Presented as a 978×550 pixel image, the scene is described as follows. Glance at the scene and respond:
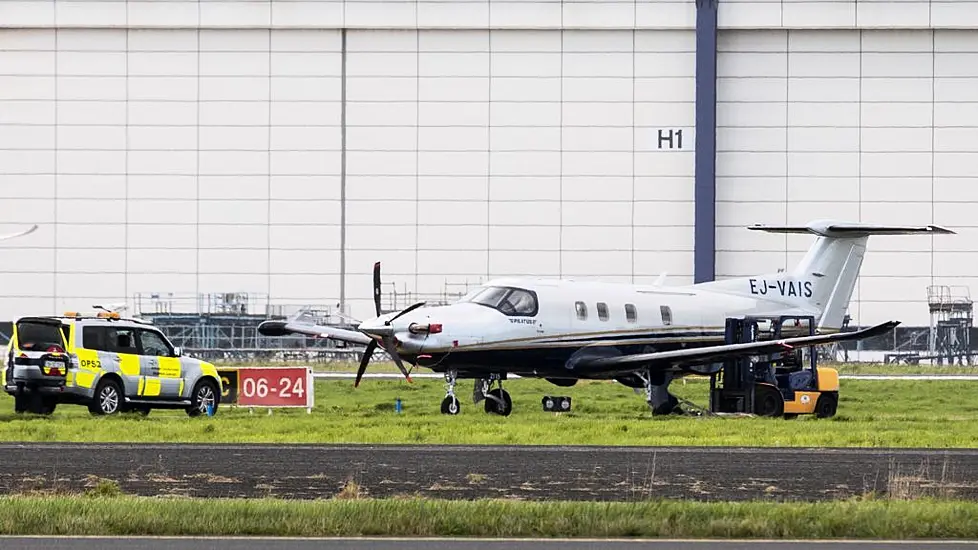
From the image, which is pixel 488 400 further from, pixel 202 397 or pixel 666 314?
pixel 202 397

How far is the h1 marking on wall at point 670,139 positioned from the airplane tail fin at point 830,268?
25941 mm

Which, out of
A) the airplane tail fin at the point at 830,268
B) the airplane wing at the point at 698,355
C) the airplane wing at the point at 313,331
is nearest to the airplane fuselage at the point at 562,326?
the airplane wing at the point at 698,355

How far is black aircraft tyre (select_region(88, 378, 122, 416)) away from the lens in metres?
32.8

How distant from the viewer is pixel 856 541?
1427 cm

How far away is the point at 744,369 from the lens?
3581 cm

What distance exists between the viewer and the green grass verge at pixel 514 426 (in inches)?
1062

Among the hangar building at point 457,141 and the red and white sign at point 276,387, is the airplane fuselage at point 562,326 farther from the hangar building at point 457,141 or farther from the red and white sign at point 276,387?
the hangar building at point 457,141

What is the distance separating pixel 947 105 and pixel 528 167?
17.6 meters

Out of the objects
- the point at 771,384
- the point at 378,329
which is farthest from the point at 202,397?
the point at 771,384

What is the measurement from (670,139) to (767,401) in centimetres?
3591

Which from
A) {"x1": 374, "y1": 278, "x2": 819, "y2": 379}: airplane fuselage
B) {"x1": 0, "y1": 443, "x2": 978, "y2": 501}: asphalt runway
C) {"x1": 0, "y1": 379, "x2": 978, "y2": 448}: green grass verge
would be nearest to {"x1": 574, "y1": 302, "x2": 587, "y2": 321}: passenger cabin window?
{"x1": 374, "y1": 278, "x2": 819, "y2": 379}: airplane fuselage

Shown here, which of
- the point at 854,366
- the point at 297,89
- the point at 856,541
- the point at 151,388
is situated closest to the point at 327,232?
the point at 297,89

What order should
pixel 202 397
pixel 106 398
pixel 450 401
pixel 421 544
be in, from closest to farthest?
pixel 421 544 → pixel 106 398 → pixel 450 401 → pixel 202 397

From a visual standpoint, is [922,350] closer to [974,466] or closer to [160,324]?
[160,324]
